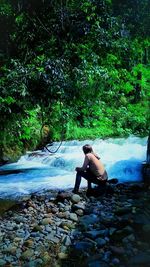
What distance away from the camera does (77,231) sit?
6.00 m

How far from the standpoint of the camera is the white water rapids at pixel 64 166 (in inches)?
380

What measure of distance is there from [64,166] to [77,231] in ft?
20.7

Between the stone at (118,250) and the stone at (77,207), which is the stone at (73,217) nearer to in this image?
the stone at (77,207)

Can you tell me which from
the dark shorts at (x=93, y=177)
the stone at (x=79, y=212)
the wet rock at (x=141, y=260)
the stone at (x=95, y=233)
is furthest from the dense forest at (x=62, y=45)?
the wet rock at (x=141, y=260)


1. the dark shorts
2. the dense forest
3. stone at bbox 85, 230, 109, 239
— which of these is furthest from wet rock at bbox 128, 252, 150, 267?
the dense forest

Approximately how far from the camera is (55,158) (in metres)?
13.1

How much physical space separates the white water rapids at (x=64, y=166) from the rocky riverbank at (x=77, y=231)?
4.52ft

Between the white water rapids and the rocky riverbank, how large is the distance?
54.2 inches

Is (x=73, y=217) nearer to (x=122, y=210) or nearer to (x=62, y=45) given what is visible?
(x=122, y=210)

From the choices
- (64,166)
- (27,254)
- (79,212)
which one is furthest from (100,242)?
(64,166)

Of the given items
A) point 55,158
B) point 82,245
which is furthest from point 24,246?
point 55,158

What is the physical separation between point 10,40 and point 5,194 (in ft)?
13.3

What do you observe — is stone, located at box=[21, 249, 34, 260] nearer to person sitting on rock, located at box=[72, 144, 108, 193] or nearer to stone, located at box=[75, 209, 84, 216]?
stone, located at box=[75, 209, 84, 216]

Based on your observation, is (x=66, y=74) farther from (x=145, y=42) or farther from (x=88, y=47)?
(x=145, y=42)
